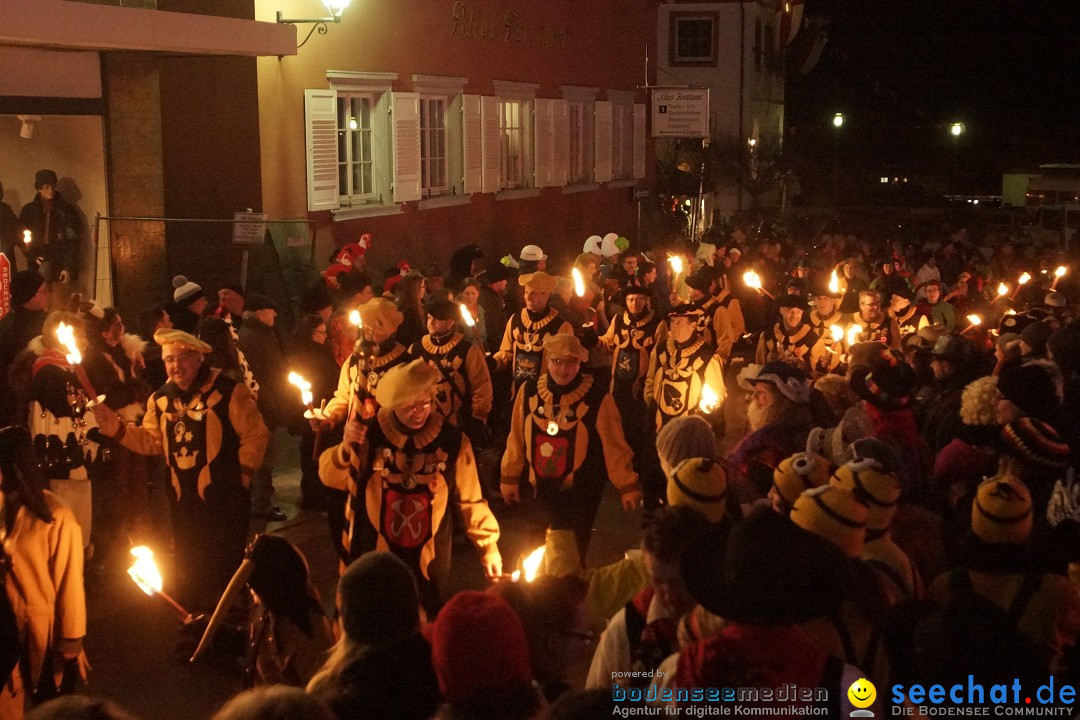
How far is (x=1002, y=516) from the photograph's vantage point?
14.6ft

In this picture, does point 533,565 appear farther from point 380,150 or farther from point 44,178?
point 380,150

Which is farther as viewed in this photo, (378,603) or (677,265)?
(677,265)

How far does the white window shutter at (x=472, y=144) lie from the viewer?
1956 centimetres

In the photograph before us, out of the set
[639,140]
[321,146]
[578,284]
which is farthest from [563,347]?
[639,140]

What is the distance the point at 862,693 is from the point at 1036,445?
10.1 feet

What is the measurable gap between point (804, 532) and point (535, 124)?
65.1 ft

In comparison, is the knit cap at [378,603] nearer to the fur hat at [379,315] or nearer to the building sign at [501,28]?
the fur hat at [379,315]

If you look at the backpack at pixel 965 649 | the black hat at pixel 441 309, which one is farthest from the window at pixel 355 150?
the backpack at pixel 965 649

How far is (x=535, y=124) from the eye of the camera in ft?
74.6

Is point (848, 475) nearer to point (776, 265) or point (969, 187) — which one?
point (776, 265)

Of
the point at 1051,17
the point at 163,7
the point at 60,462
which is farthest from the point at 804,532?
the point at 1051,17

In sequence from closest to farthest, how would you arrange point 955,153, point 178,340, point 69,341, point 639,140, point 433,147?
point 178,340 < point 69,341 < point 433,147 < point 639,140 < point 955,153

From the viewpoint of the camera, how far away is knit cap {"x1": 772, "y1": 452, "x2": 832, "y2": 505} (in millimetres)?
5199

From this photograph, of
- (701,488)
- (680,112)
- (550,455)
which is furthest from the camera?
(680,112)
